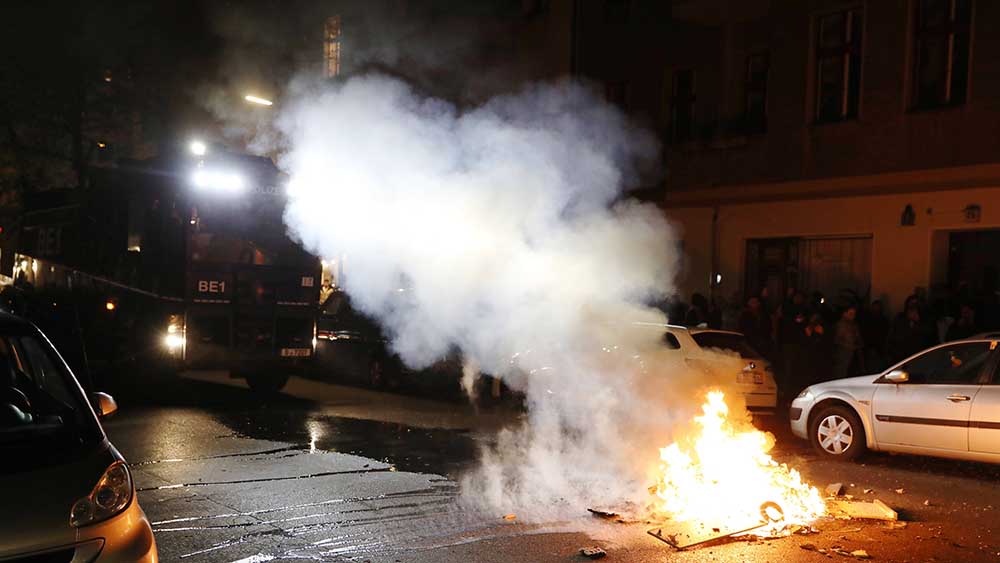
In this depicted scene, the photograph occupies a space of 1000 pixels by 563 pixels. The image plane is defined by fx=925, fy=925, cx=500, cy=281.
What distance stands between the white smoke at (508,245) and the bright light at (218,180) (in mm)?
1144

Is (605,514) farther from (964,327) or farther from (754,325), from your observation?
(754,325)

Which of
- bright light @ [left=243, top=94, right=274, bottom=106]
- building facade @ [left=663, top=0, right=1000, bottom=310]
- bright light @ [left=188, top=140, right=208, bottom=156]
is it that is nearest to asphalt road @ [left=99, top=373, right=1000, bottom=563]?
bright light @ [left=188, top=140, right=208, bottom=156]

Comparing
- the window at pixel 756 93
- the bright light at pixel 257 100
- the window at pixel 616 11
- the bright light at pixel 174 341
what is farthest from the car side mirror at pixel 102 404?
the window at pixel 616 11

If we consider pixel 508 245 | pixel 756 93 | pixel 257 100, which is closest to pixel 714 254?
pixel 756 93

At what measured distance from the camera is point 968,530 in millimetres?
7145

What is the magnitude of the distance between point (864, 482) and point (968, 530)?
6.22 ft

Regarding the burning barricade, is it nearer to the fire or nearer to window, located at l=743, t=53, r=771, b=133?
the fire

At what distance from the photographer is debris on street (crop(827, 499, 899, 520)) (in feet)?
23.9

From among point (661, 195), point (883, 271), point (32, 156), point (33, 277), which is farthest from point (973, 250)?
point (32, 156)

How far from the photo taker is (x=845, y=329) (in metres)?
14.1

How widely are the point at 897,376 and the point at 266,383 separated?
31.6 ft

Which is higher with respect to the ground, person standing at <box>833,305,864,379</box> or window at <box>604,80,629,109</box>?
window at <box>604,80,629,109</box>

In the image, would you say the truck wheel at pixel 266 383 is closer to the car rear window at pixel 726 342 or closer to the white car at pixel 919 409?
the car rear window at pixel 726 342

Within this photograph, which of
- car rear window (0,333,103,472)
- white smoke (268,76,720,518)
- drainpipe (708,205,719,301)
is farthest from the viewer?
drainpipe (708,205,719,301)
